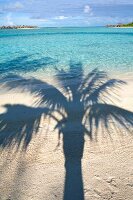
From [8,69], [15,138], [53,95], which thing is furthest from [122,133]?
[8,69]

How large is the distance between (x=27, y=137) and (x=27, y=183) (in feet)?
5.88

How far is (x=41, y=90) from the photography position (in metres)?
11.5

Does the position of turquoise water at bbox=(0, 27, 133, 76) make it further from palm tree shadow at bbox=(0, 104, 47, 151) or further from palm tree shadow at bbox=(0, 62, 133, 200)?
palm tree shadow at bbox=(0, 104, 47, 151)

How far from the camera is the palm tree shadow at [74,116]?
5.36 metres

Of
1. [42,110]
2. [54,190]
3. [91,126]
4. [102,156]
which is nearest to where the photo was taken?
[54,190]

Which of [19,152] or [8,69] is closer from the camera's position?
[19,152]

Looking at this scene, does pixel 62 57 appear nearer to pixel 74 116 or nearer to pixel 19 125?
pixel 74 116

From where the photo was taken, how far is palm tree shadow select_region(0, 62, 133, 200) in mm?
5355

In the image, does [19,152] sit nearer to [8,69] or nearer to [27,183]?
[27,183]

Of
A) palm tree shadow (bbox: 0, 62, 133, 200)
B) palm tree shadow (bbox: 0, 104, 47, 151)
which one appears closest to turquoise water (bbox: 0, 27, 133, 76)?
palm tree shadow (bbox: 0, 62, 133, 200)

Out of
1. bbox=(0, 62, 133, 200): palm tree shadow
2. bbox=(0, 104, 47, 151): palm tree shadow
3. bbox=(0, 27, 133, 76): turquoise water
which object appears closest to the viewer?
bbox=(0, 62, 133, 200): palm tree shadow

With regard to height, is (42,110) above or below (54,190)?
above

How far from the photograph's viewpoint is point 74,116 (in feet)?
25.9

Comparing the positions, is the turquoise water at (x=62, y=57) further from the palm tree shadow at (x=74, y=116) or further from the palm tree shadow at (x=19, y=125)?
the palm tree shadow at (x=19, y=125)
